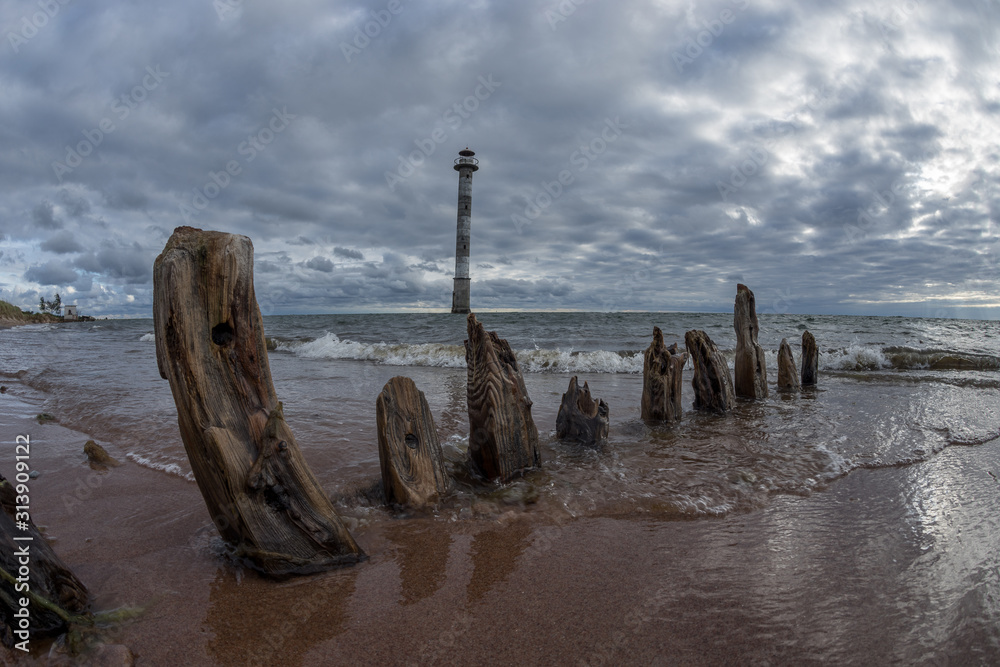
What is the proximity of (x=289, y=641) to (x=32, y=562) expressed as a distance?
919 mm

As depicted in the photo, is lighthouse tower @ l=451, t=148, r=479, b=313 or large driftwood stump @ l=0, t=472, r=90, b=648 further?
lighthouse tower @ l=451, t=148, r=479, b=313

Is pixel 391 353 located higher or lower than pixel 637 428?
higher

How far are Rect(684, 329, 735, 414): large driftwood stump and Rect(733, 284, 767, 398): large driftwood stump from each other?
0.88 m

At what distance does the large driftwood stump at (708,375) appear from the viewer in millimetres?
6062

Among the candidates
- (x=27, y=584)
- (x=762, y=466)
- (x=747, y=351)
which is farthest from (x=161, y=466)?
(x=747, y=351)

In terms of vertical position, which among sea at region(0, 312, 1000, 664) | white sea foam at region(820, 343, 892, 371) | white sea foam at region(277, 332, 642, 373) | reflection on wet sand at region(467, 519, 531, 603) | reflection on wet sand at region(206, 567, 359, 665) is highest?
white sea foam at region(820, 343, 892, 371)

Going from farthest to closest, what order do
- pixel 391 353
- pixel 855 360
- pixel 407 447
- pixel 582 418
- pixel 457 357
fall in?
pixel 391 353
pixel 457 357
pixel 855 360
pixel 582 418
pixel 407 447

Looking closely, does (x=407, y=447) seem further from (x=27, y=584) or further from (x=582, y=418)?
(x=582, y=418)

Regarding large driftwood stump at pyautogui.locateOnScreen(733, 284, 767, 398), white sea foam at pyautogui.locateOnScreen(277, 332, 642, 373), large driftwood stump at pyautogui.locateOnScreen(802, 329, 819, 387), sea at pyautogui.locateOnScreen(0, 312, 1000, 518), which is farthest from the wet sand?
white sea foam at pyautogui.locateOnScreen(277, 332, 642, 373)

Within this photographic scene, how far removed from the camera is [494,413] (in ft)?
12.3

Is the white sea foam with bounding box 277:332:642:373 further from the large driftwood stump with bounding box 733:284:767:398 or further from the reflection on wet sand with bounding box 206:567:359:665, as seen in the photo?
the reflection on wet sand with bounding box 206:567:359:665

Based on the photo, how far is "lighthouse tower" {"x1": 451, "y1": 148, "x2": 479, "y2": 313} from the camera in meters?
36.4

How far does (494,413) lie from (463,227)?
3367cm

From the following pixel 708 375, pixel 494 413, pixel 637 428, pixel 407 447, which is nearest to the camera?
pixel 407 447
